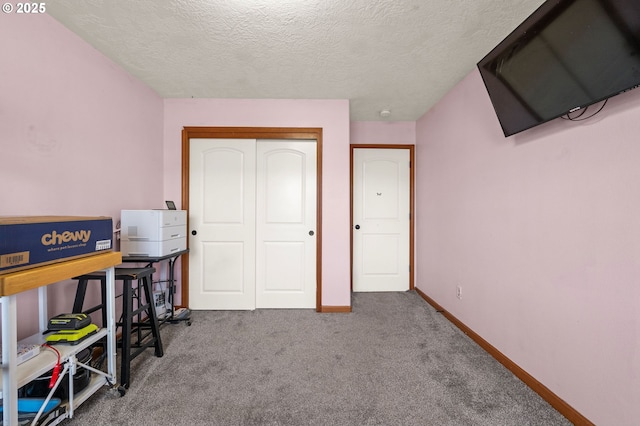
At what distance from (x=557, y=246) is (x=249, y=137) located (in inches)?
109

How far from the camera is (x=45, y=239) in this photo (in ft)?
3.56

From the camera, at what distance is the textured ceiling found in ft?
4.67

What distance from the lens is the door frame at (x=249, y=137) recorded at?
8.58 ft

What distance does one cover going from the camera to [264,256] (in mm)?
2734

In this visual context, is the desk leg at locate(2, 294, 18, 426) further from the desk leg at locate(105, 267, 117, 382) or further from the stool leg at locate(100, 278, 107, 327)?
the stool leg at locate(100, 278, 107, 327)

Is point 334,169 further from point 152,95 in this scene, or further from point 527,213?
point 152,95

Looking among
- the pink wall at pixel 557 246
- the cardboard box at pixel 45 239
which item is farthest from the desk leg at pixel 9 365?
the pink wall at pixel 557 246

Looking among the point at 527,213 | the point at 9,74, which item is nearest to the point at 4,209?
the point at 9,74

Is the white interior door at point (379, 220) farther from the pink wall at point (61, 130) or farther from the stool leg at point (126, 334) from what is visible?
the pink wall at point (61, 130)

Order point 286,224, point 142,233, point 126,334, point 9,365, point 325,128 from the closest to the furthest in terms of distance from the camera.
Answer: point 9,365, point 126,334, point 142,233, point 325,128, point 286,224

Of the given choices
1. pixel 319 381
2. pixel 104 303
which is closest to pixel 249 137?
pixel 104 303

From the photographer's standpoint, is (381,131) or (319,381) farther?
(381,131)

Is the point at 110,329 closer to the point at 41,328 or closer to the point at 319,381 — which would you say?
the point at 41,328

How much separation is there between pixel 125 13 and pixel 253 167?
58.6 inches
